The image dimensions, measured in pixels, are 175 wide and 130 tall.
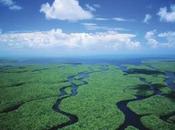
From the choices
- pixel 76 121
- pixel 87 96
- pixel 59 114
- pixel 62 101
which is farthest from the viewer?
pixel 87 96

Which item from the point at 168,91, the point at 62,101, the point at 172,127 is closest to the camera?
the point at 172,127

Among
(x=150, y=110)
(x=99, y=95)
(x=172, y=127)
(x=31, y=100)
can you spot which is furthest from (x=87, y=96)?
(x=172, y=127)

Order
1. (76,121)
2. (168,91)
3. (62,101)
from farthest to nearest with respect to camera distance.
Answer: (168,91) < (62,101) < (76,121)

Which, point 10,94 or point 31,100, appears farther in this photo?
point 10,94

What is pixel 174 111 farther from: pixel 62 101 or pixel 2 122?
pixel 2 122

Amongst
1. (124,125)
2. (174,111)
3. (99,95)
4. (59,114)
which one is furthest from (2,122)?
(174,111)

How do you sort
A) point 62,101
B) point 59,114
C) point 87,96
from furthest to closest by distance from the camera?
1. point 87,96
2. point 62,101
3. point 59,114

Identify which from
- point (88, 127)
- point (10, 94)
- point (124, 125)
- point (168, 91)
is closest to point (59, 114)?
point (88, 127)

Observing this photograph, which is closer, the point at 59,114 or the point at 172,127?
the point at 172,127

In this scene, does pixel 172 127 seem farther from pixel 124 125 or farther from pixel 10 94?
pixel 10 94
